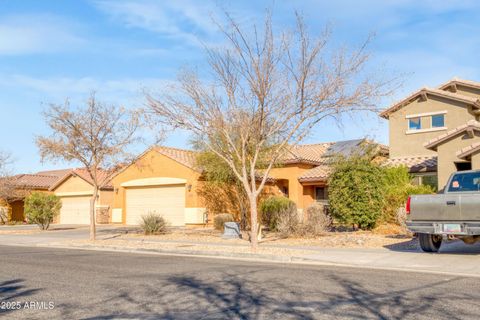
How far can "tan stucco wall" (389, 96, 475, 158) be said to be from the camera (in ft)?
92.2

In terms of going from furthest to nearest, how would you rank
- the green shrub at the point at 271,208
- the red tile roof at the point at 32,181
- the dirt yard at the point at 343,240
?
the red tile roof at the point at 32,181 < the green shrub at the point at 271,208 < the dirt yard at the point at 343,240

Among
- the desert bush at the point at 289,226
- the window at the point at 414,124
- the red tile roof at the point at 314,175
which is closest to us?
the desert bush at the point at 289,226

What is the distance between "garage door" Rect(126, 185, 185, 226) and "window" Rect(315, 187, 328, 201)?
8742 mm

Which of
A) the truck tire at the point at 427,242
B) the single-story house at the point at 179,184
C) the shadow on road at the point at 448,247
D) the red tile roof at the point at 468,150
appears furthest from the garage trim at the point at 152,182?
the truck tire at the point at 427,242

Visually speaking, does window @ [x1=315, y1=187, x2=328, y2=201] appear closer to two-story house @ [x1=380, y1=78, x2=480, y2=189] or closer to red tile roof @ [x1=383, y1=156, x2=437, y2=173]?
two-story house @ [x1=380, y1=78, x2=480, y2=189]

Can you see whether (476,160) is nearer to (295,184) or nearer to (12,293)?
(295,184)

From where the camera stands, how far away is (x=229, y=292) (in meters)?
8.80

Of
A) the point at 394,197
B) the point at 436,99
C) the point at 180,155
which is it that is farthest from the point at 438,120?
the point at 180,155

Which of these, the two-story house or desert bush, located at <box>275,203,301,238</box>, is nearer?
desert bush, located at <box>275,203,301,238</box>

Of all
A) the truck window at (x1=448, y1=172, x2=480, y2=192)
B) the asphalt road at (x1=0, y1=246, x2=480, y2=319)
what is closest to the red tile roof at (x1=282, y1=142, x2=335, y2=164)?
the truck window at (x1=448, y1=172, x2=480, y2=192)

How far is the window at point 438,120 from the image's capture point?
2877cm

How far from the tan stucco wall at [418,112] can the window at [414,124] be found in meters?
0.22

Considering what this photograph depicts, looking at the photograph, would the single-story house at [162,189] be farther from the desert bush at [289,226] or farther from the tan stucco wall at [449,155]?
the tan stucco wall at [449,155]

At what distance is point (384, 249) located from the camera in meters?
16.1
